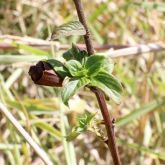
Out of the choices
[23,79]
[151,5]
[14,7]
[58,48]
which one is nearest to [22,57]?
[58,48]

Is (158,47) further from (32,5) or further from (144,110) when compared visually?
(32,5)

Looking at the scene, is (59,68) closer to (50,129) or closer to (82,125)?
(82,125)

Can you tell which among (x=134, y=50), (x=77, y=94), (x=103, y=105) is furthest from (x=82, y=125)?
(x=77, y=94)

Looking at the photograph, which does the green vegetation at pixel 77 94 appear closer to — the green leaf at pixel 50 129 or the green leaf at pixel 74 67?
the green leaf at pixel 50 129

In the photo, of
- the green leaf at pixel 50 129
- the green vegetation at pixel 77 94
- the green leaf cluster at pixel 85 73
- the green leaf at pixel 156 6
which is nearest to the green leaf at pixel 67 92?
the green leaf cluster at pixel 85 73

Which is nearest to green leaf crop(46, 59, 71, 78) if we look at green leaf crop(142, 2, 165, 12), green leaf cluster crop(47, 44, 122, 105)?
green leaf cluster crop(47, 44, 122, 105)

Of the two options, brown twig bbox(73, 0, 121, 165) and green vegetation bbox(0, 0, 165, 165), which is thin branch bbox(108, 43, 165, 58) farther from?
brown twig bbox(73, 0, 121, 165)

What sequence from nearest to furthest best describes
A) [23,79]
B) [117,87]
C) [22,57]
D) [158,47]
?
[117,87] → [22,57] → [158,47] → [23,79]

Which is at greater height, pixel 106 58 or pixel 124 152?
pixel 106 58
